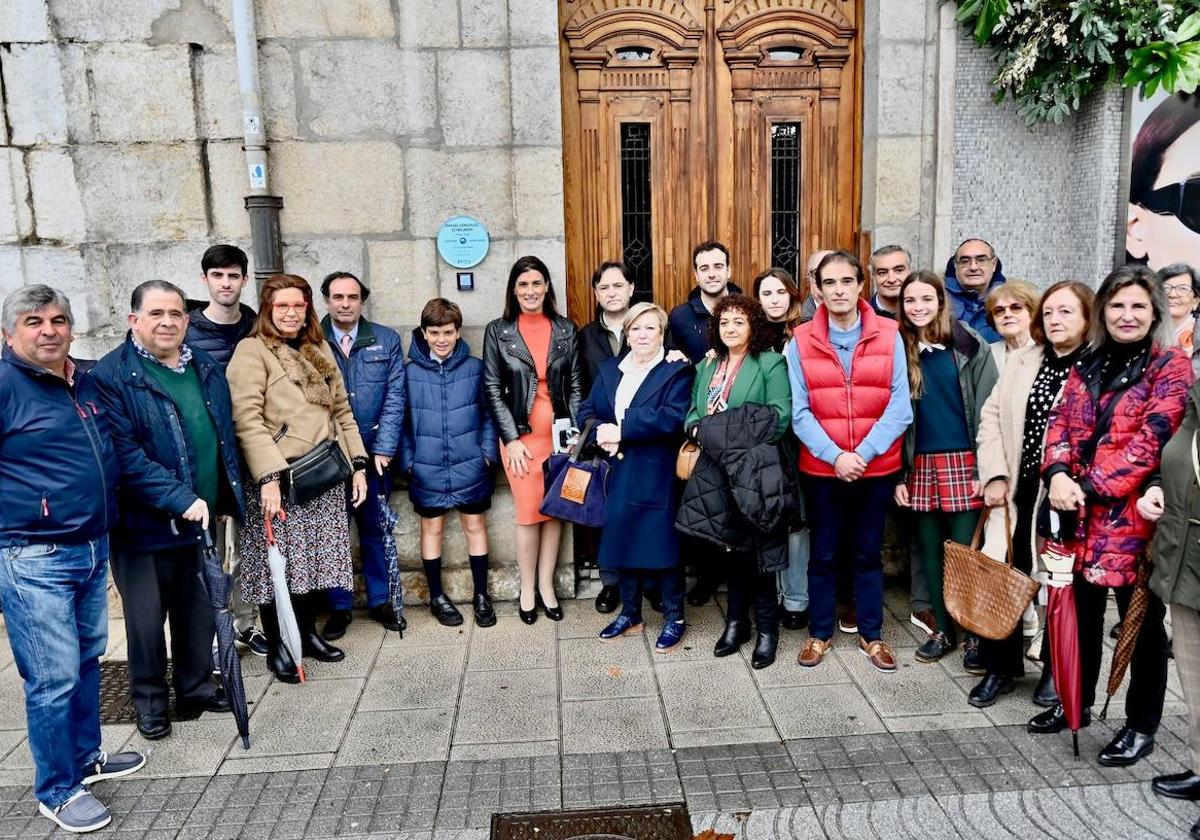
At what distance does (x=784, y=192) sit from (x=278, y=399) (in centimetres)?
344

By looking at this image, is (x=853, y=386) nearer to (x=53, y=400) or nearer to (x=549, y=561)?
(x=549, y=561)

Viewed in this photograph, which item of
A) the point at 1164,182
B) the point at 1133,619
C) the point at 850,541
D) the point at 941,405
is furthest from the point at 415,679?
the point at 1164,182

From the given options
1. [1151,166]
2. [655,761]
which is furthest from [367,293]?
[1151,166]

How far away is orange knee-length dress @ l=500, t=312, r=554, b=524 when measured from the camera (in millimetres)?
5109

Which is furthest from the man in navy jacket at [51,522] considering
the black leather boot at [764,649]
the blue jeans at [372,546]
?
the black leather boot at [764,649]

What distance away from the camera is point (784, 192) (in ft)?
19.0

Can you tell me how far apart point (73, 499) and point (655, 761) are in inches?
98.6

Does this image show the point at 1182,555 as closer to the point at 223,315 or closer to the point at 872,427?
the point at 872,427

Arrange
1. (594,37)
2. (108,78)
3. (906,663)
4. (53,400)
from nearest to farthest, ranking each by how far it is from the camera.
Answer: (53,400), (906,663), (108,78), (594,37)

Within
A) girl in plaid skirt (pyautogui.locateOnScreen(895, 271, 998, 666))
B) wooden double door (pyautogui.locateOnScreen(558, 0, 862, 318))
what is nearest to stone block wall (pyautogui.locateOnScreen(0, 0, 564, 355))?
wooden double door (pyautogui.locateOnScreen(558, 0, 862, 318))

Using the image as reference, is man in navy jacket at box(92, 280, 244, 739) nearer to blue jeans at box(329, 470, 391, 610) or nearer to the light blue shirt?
blue jeans at box(329, 470, 391, 610)

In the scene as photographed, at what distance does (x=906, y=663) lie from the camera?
180 inches

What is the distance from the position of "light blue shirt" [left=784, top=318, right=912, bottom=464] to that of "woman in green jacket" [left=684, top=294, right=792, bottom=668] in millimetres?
A: 73

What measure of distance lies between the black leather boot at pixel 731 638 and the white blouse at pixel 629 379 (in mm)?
1244
